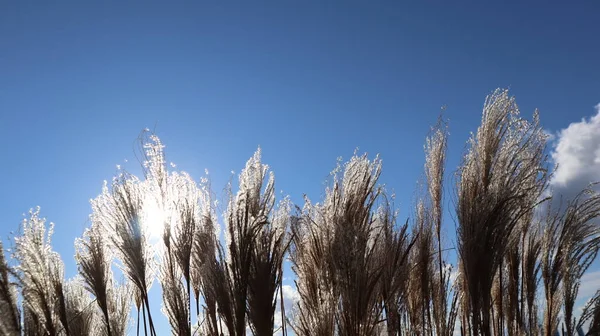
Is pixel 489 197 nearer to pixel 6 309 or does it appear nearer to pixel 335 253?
pixel 335 253

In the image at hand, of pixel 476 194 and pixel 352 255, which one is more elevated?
pixel 476 194

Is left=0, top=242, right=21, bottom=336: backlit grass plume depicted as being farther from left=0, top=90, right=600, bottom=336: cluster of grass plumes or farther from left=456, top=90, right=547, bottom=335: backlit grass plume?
left=456, top=90, right=547, bottom=335: backlit grass plume

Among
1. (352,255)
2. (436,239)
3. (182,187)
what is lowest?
(352,255)

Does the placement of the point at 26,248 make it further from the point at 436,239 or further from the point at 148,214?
the point at 436,239

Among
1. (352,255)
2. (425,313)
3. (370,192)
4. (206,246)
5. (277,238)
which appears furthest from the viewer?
(425,313)

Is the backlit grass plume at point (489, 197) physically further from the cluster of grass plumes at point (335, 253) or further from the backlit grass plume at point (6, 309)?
the backlit grass plume at point (6, 309)

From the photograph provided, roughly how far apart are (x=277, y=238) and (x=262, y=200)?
333 millimetres

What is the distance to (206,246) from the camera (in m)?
4.65

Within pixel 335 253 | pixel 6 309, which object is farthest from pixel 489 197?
pixel 6 309

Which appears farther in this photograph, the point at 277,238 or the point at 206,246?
the point at 206,246

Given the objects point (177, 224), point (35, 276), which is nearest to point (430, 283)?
point (177, 224)

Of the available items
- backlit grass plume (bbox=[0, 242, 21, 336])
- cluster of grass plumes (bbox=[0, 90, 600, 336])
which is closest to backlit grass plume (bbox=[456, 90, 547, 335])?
cluster of grass plumes (bbox=[0, 90, 600, 336])

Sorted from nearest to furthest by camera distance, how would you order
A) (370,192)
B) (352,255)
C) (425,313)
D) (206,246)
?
(352,255)
(370,192)
(206,246)
(425,313)

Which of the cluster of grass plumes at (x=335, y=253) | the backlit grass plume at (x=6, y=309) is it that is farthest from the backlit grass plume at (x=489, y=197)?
the backlit grass plume at (x=6, y=309)
